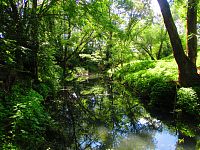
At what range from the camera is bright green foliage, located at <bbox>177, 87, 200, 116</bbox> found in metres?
11.1

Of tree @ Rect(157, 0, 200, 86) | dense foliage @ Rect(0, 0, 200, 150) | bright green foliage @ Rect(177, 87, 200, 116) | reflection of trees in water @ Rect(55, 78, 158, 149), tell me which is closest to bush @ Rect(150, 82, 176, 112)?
dense foliage @ Rect(0, 0, 200, 150)

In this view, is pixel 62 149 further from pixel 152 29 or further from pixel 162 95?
pixel 152 29

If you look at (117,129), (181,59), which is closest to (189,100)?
(181,59)

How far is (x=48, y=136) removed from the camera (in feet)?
32.0

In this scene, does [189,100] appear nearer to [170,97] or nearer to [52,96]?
[170,97]

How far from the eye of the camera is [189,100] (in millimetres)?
11406

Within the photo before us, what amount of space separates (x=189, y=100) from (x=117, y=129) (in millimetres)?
3154

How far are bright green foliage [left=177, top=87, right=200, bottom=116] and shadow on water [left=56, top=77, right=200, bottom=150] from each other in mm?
1041

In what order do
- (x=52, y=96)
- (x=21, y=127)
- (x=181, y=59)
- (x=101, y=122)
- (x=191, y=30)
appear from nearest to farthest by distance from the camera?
(x=21, y=127)
(x=101, y=122)
(x=181, y=59)
(x=191, y=30)
(x=52, y=96)

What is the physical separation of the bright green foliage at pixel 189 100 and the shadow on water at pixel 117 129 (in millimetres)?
1041

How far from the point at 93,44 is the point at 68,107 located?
24.8m

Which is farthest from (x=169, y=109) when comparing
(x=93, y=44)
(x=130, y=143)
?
(x=93, y=44)

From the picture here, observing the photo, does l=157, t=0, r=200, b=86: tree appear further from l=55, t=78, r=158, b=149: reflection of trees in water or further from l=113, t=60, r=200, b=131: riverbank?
l=55, t=78, r=158, b=149: reflection of trees in water

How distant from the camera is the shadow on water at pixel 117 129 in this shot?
940 centimetres
